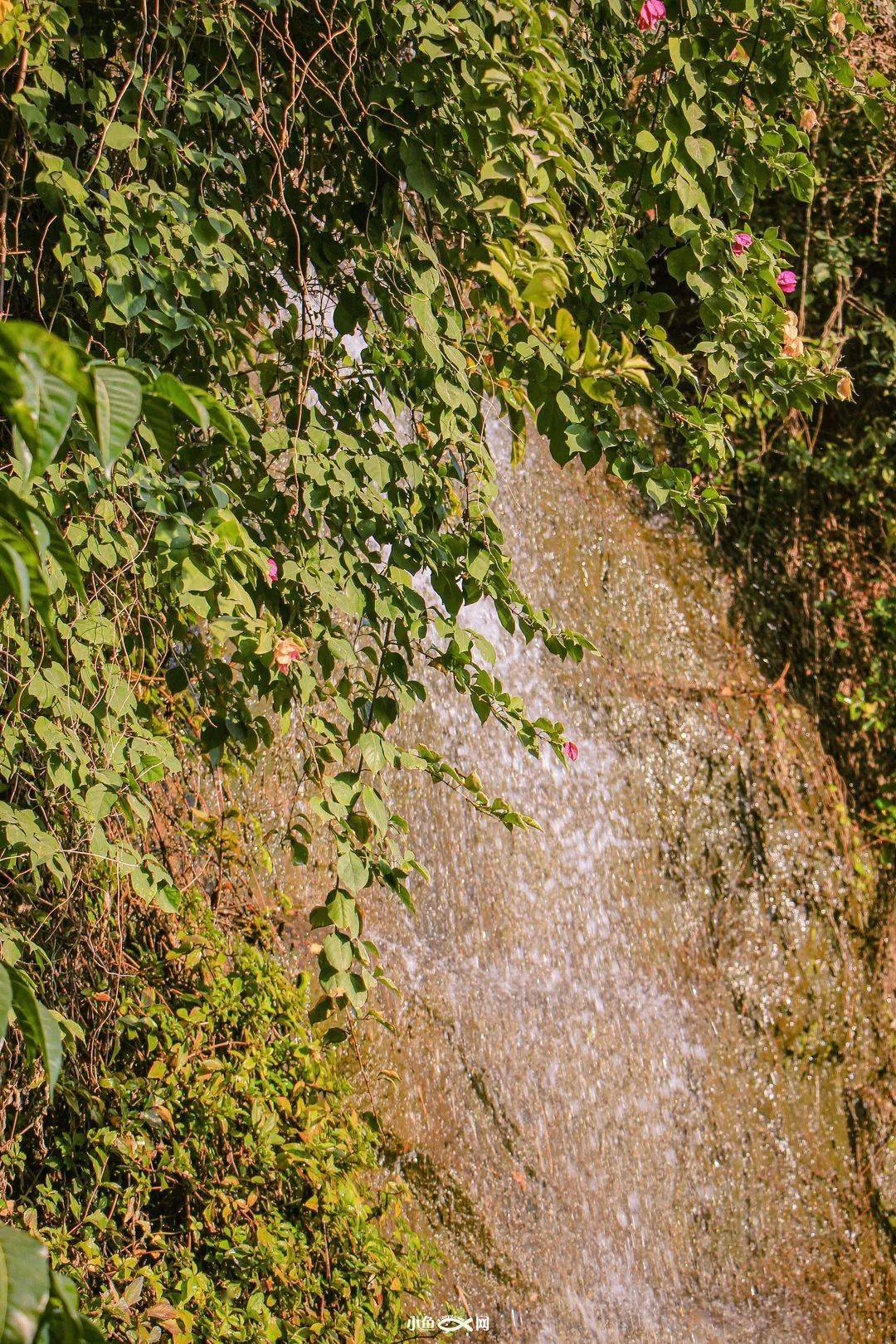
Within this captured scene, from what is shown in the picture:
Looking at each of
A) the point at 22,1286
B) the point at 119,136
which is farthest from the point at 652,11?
the point at 22,1286

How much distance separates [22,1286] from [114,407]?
55 centimetres

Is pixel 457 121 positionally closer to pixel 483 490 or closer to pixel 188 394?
pixel 483 490

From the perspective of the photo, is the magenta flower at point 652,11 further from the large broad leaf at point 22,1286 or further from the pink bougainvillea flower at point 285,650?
the large broad leaf at point 22,1286

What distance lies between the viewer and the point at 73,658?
2416 millimetres

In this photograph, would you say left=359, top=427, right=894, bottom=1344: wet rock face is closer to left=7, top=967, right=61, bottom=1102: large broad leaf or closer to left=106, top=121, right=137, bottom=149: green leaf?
left=106, top=121, right=137, bottom=149: green leaf

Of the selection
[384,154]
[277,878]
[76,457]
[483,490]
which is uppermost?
[384,154]

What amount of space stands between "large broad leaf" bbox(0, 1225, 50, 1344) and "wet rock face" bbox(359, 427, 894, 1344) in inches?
131

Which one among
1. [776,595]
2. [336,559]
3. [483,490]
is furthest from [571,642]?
[776,595]

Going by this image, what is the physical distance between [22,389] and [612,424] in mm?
Answer: 1576

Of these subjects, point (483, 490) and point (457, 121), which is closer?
point (457, 121)

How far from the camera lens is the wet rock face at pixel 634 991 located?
4059mm

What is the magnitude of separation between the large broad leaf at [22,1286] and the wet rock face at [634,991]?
10.9ft

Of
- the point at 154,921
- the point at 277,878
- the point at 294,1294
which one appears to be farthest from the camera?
the point at 277,878

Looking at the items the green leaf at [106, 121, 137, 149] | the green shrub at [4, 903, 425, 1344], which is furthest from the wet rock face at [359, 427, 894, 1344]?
the green leaf at [106, 121, 137, 149]
